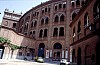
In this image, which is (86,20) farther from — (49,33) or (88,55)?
(49,33)

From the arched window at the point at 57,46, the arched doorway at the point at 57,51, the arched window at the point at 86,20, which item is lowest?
the arched doorway at the point at 57,51

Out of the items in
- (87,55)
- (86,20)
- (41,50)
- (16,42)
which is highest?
(86,20)

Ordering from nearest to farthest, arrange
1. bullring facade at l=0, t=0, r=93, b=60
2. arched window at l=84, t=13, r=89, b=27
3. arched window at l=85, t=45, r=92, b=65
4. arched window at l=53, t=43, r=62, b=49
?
1. arched window at l=85, t=45, r=92, b=65
2. arched window at l=84, t=13, r=89, b=27
3. bullring facade at l=0, t=0, r=93, b=60
4. arched window at l=53, t=43, r=62, b=49

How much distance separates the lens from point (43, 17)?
35.0 m

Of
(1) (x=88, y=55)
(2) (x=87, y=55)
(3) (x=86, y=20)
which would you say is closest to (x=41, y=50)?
(3) (x=86, y=20)

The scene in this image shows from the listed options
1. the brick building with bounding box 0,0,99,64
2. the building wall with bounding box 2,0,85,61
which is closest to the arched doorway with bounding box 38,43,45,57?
the brick building with bounding box 0,0,99,64

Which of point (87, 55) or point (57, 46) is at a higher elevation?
point (57, 46)

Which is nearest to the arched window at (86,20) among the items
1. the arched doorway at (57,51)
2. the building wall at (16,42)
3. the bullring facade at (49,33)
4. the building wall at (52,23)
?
the building wall at (52,23)

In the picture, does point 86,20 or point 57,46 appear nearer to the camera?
point 86,20

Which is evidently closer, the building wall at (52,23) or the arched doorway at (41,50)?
the building wall at (52,23)

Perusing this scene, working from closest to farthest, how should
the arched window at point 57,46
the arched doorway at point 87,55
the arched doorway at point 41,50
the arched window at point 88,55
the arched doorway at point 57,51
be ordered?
the arched window at point 88,55 < the arched doorway at point 87,55 < the arched doorway at point 57,51 < the arched window at point 57,46 < the arched doorway at point 41,50

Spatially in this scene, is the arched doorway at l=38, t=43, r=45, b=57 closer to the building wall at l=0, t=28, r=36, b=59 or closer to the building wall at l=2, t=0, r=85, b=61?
the building wall at l=2, t=0, r=85, b=61

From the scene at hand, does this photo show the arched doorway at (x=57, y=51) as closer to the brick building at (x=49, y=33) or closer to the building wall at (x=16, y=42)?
the brick building at (x=49, y=33)

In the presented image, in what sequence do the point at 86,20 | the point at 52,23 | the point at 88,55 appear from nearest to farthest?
the point at 88,55
the point at 86,20
the point at 52,23
